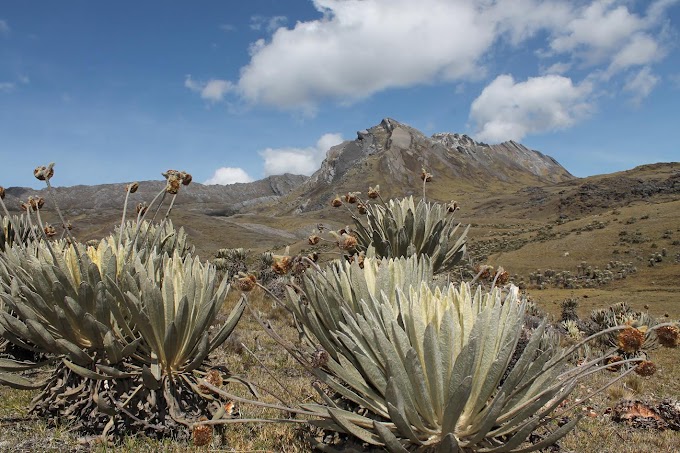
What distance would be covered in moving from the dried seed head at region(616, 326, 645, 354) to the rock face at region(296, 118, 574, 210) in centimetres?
13408

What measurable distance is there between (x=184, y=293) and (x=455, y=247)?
2.66m

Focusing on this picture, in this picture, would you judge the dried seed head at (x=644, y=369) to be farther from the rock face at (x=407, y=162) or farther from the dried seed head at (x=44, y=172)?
the rock face at (x=407, y=162)

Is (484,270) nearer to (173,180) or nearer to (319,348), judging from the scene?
(319,348)

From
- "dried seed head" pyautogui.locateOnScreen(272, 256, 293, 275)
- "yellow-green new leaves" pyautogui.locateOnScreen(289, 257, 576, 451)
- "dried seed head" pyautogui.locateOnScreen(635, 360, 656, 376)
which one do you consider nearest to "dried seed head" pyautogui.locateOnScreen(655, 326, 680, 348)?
"dried seed head" pyautogui.locateOnScreen(635, 360, 656, 376)

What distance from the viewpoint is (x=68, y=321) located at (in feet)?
9.13

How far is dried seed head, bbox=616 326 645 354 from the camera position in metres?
2.07

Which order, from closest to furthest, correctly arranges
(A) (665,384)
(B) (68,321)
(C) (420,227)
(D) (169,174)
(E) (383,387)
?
(E) (383,387), (B) (68,321), (D) (169,174), (C) (420,227), (A) (665,384)

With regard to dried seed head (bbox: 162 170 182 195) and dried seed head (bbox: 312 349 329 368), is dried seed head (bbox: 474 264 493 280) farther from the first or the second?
dried seed head (bbox: 162 170 182 195)

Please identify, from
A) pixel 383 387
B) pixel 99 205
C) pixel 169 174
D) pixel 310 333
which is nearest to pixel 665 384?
pixel 310 333

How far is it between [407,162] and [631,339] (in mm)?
159073

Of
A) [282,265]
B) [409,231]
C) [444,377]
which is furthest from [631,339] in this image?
[409,231]

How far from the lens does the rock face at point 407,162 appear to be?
15346cm

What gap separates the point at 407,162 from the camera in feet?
519

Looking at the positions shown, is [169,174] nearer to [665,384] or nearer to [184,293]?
[184,293]
